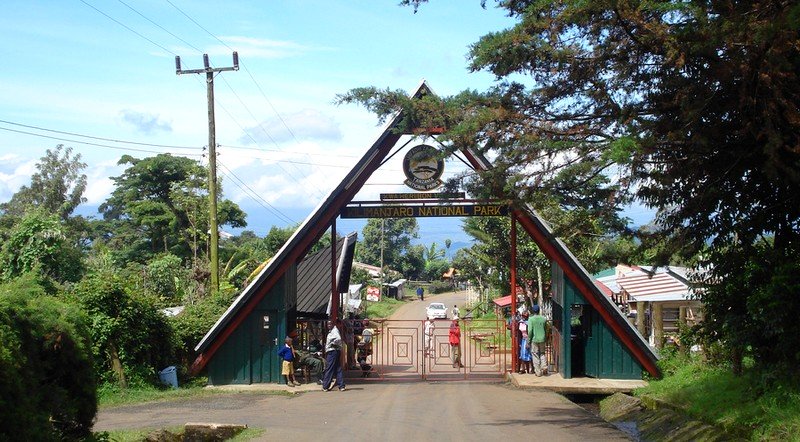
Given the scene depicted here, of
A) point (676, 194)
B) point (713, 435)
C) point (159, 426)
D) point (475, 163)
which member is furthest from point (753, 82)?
point (159, 426)

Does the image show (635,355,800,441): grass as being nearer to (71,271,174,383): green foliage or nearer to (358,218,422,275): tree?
(71,271,174,383): green foliage

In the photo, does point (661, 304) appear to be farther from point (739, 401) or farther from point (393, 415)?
point (393, 415)

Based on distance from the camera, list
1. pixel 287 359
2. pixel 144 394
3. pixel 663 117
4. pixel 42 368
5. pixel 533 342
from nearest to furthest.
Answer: pixel 42 368, pixel 663 117, pixel 144 394, pixel 287 359, pixel 533 342

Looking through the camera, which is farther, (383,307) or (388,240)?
(388,240)

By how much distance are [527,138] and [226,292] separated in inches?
584

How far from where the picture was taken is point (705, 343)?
16.0 m

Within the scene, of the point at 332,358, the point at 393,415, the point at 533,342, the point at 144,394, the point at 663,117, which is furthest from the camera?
the point at 533,342

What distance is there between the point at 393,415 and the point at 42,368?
7551 mm

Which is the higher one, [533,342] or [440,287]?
[440,287]

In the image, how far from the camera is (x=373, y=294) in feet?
246

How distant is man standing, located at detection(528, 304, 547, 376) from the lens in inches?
769

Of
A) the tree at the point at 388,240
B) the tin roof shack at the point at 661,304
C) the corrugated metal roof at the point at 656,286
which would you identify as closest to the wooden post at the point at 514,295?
the tin roof shack at the point at 661,304

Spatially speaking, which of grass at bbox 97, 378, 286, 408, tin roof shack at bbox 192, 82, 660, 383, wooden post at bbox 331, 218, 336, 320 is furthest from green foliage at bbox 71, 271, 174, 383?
wooden post at bbox 331, 218, 336, 320

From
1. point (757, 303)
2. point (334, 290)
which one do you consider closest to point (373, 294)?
point (334, 290)
